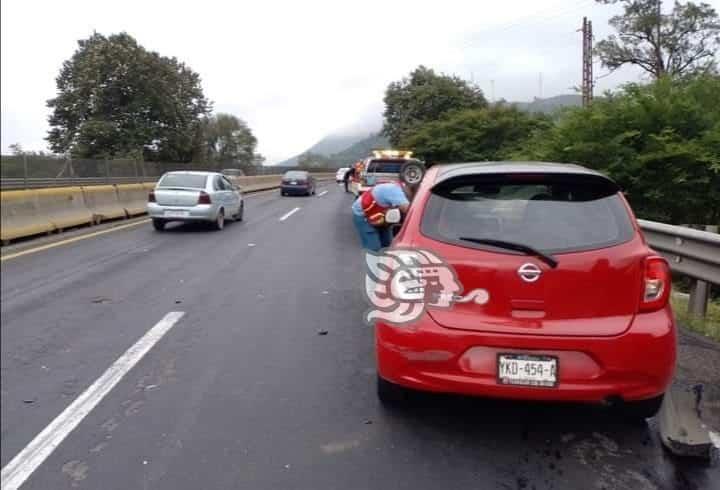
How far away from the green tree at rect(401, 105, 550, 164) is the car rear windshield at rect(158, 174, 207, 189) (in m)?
13.6

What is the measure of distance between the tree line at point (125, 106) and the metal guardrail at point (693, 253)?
6.34 m

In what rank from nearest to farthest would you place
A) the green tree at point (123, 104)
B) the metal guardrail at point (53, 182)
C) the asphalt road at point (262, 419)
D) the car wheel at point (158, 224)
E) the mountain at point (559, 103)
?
the asphalt road at point (262, 419) → the green tree at point (123, 104) → the car wheel at point (158, 224) → the mountain at point (559, 103) → the metal guardrail at point (53, 182)

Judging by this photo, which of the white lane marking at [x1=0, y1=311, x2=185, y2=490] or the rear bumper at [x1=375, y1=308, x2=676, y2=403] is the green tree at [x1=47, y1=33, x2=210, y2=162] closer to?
the white lane marking at [x1=0, y1=311, x2=185, y2=490]

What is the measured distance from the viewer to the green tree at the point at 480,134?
26561 millimetres

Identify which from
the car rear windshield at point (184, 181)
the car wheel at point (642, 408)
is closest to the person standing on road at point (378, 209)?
the car wheel at point (642, 408)

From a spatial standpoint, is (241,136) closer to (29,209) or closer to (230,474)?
(29,209)

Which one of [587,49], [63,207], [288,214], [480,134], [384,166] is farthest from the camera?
[587,49]

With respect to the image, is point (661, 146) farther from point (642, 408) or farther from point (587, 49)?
point (587, 49)

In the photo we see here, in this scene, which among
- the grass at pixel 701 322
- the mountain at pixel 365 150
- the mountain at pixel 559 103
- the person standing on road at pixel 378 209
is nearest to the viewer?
the grass at pixel 701 322

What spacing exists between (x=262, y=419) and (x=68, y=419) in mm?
1209

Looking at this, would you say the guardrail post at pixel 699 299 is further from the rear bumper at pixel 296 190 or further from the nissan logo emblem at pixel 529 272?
the rear bumper at pixel 296 190

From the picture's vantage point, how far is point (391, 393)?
4.12m

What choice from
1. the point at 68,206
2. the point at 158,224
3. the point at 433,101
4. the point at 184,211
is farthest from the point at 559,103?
the point at 433,101

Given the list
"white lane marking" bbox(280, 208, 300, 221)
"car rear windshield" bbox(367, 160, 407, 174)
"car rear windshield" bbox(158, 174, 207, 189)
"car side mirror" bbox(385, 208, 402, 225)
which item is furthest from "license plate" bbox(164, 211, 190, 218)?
"car side mirror" bbox(385, 208, 402, 225)
